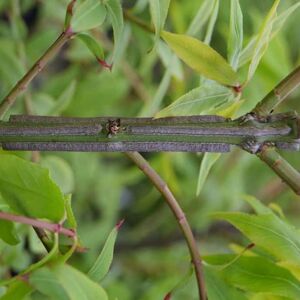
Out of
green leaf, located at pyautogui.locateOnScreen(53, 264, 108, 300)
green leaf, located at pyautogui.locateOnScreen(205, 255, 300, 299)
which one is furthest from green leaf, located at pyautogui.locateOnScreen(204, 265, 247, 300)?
green leaf, located at pyautogui.locateOnScreen(53, 264, 108, 300)

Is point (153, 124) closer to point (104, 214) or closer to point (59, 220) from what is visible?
point (59, 220)

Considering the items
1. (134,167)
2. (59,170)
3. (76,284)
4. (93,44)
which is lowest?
(76,284)

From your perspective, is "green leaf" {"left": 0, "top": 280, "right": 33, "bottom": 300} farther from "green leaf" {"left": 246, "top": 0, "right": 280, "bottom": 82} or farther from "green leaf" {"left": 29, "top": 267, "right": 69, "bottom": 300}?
"green leaf" {"left": 246, "top": 0, "right": 280, "bottom": 82}

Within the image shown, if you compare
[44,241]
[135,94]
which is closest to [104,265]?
[44,241]

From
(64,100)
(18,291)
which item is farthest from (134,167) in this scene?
(18,291)

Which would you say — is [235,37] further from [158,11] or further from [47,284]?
[47,284]

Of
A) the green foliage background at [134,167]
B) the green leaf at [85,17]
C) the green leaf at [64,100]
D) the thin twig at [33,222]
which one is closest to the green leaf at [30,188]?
the thin twig at [33,222]
